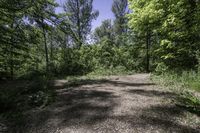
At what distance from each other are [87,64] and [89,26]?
7639 millimetres

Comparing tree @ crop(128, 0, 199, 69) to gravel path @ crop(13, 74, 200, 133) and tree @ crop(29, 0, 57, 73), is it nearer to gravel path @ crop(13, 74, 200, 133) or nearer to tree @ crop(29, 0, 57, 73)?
gravel path @ crop(13, 74, 200, 133)

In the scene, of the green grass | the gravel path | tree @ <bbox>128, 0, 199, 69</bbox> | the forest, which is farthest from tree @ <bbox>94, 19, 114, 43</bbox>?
the gravel path

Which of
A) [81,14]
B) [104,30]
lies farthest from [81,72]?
[104,30]

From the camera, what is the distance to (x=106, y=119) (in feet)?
12.3

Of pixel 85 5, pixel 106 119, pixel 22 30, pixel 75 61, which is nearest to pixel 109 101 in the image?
pixel 106 119

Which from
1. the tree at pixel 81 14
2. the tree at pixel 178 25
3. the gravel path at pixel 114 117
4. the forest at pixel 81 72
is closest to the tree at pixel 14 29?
the forest at pixel 81 72

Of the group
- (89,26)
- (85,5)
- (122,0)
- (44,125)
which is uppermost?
(122,0)

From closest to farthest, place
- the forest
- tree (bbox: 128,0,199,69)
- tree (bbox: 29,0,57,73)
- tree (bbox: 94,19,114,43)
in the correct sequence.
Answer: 1. the forest
2. tree (bbox: 29,0,57,73)
3. tree (bbox: 128,0,199,69)
4. tree (bbox: 94,19,114,43)

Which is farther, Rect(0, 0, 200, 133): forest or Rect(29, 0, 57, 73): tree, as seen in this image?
Rect(29, 0, 57, 73): tree

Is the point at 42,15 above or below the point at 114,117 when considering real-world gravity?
above

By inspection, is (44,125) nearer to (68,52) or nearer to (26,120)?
(26,120)

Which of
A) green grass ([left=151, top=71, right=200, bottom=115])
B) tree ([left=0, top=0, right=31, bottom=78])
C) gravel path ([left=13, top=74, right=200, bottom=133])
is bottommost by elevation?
gravel path ([left=13, top=74, right=200, bottom=133])

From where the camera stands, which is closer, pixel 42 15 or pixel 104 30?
pixel 42 15

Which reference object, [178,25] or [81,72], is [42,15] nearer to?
[178,25]
